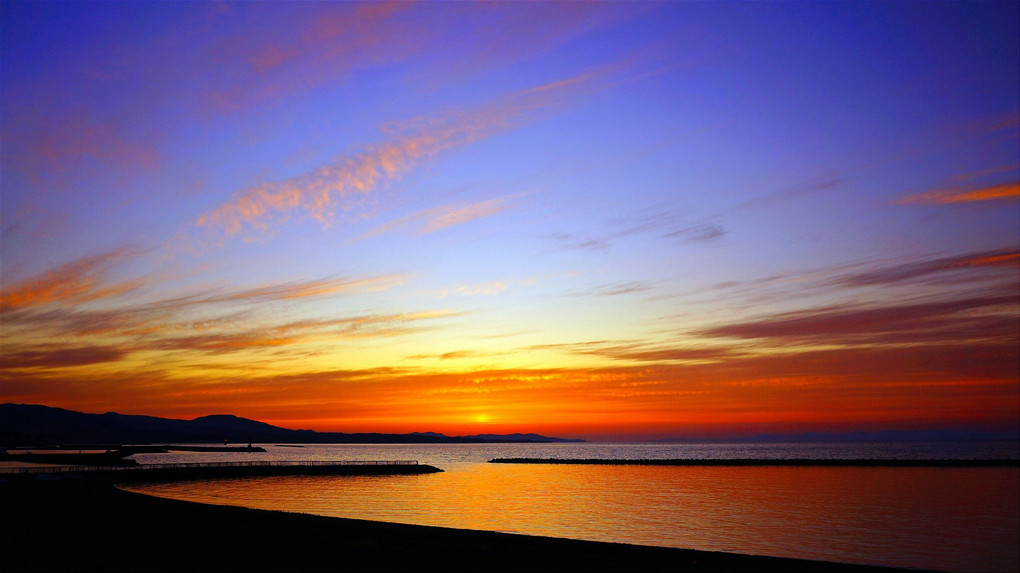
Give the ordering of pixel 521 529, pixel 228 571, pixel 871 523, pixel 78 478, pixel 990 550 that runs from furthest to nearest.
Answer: pixel 78 478, pixel 871 523, pixel 521 529, pixel 990 550, pixel 228 571

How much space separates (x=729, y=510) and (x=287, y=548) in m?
40.7

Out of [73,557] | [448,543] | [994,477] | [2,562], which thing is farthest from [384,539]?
[994,477]

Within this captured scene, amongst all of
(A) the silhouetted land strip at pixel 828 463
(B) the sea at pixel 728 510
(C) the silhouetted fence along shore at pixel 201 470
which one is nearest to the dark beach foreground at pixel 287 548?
(B) the sea at pixel 728 510

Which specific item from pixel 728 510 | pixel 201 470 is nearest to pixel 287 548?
pixel 728 510

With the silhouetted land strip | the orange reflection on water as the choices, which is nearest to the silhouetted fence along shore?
the orange reflection on water

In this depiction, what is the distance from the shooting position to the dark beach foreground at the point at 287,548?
932 inches

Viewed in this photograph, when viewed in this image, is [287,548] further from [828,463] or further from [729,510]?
[828,463]

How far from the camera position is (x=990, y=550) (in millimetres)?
35438

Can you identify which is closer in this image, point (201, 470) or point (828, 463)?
point (201, 470)

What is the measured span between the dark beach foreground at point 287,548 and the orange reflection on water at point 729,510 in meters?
8.79

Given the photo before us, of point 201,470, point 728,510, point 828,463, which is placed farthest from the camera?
point 828,463

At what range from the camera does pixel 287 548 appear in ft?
90.1

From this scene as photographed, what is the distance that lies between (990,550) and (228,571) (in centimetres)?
3822

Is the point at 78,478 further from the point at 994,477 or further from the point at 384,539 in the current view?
the point at 994,477
